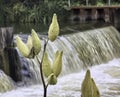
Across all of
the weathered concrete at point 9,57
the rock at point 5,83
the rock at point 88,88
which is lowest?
the rock at point 5,83

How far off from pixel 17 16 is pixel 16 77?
1199 centimetres

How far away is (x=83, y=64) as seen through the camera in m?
14.6

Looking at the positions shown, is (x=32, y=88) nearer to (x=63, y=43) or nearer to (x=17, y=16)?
(x=63, y=43)

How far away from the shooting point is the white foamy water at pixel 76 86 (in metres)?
10.4

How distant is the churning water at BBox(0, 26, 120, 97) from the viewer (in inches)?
425

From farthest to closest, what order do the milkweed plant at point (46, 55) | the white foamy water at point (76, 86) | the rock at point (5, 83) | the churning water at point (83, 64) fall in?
the churning water at point (83, 64), the rock at point (5, 83), the white foamy water at point (76, 86), the milkweed plant at point (46, 55)

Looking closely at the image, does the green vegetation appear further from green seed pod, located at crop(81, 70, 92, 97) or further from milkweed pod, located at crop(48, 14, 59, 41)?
green seed pod, located at crop(81, 70, 92, 97)

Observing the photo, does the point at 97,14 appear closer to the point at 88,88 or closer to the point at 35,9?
the point at 35,9

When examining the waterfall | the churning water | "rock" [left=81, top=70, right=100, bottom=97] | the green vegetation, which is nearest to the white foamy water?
the churning water

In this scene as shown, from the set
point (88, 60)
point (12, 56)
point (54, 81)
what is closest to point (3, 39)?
point (12, 56)

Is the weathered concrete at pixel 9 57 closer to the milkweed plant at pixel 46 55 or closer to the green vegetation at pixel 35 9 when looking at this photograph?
the milkweed plant at pixel 46 55

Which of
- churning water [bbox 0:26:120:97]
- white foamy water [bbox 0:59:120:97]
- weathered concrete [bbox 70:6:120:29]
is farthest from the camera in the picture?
weathered concrete [bbox 70:6:120:29]

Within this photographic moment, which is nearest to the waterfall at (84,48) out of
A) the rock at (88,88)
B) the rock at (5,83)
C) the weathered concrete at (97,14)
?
the rock at (5,83)

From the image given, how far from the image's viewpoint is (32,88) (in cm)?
1113
